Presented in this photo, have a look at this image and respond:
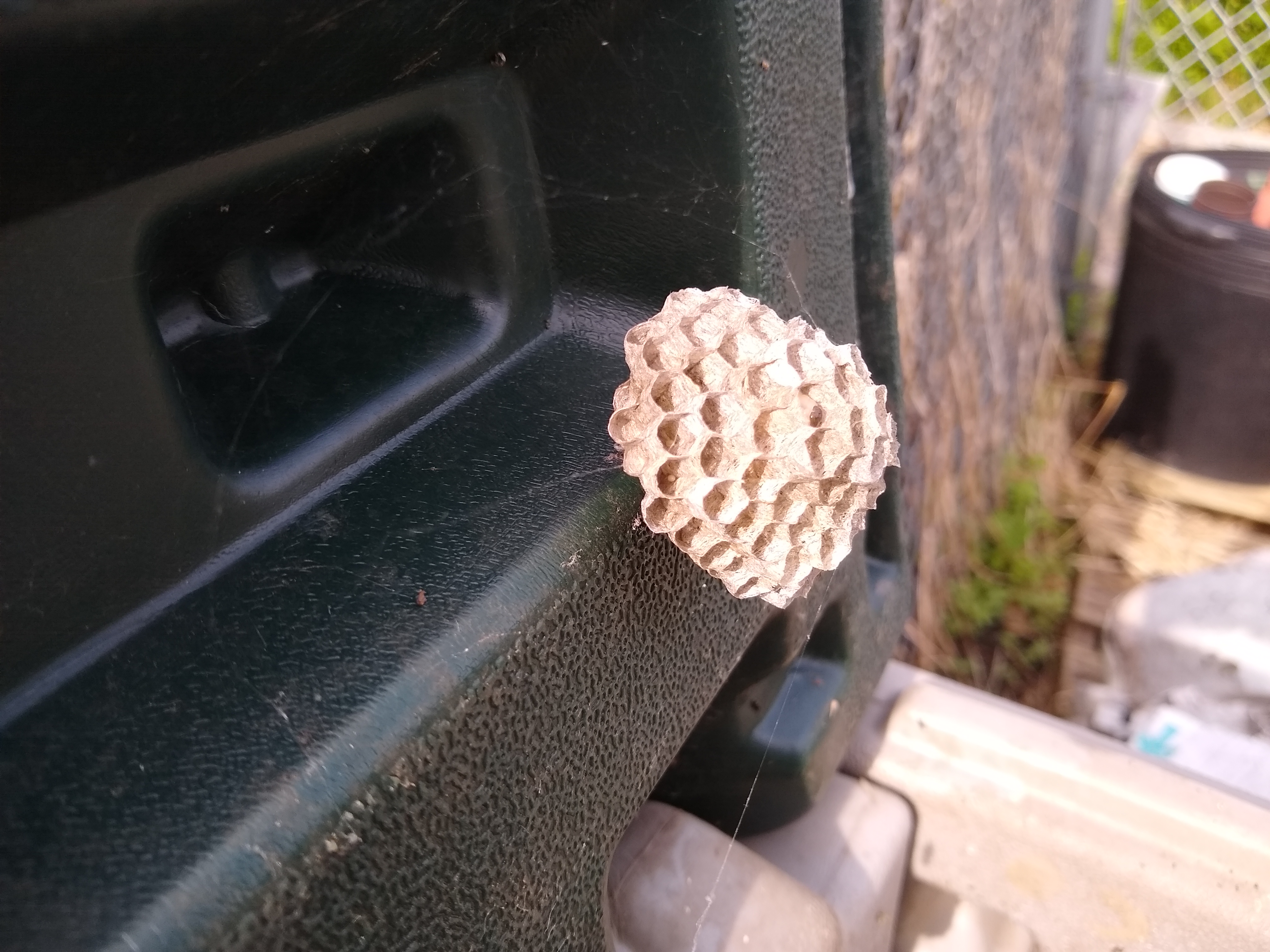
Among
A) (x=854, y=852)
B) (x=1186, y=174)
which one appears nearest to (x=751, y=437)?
(x=854, y=852)

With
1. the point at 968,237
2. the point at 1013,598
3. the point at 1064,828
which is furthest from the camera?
the point at 1013,598

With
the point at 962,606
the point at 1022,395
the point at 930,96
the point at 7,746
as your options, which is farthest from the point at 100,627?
the point at 1022,395

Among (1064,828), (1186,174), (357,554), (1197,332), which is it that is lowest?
(1197,332)

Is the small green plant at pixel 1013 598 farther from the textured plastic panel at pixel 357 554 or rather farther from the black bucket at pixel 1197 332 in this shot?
the textured plastic panel at pixel 357 554

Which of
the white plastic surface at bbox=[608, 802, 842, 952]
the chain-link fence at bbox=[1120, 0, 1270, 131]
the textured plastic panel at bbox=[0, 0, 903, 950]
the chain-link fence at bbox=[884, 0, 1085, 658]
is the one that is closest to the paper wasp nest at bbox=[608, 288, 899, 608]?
the textured plastic panel at bbox=[0, 0, 903, 950]

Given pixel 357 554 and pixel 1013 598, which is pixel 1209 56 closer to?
pixel 1013 598

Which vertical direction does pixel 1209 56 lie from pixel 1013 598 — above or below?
above

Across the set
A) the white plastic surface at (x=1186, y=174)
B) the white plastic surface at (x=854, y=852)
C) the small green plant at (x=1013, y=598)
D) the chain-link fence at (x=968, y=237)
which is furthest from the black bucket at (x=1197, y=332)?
the white plastic surface at (x=854, y=852)
